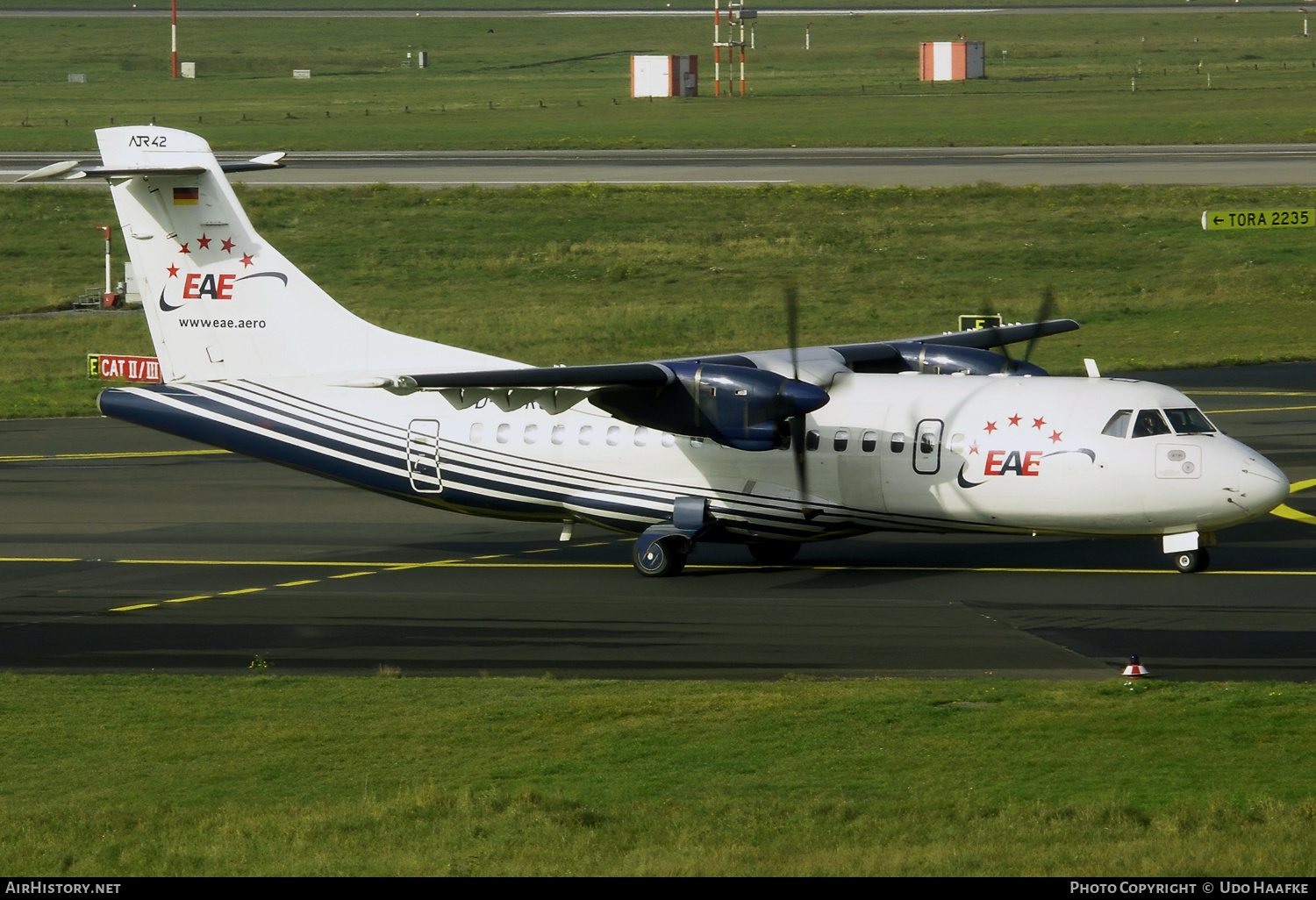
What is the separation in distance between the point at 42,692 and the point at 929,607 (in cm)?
1097

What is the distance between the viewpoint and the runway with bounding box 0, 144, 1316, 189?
75.3 meters

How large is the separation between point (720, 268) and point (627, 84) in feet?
288

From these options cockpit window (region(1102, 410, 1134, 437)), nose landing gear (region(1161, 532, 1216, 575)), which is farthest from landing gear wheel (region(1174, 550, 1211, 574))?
cockpit window (region(1102, 410, 1134, 437))

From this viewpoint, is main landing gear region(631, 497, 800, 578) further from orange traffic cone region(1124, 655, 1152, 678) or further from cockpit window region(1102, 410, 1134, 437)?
orange traffic cone region(1124, 655, 1152, 678)

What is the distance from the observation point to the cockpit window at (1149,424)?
22484mm

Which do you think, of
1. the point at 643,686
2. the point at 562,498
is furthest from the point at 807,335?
the point at 643,686

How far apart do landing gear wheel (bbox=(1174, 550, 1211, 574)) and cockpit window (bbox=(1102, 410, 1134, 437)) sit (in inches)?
81.2

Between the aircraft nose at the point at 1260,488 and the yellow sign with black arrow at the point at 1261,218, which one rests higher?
the yellow sign with black arrow at the point at 1261,218

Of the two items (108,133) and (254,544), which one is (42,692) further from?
(108,133)

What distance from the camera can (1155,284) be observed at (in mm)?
59562

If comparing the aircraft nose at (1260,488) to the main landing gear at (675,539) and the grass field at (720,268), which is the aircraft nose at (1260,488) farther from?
the grass field at (720,268)

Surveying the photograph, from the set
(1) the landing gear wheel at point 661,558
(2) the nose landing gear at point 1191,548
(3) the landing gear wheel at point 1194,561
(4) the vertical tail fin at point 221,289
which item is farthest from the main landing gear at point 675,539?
(3) the landing gear wheel at point 1194,561

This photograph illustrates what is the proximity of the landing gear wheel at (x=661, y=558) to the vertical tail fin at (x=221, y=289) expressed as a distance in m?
4.48

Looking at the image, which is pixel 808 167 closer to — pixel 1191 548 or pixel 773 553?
pixel 773 553
